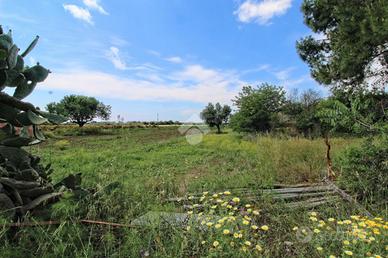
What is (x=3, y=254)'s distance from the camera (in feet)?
4.66

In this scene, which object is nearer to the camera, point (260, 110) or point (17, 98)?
point (17, 98)

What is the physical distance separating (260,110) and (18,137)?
43.7 ft

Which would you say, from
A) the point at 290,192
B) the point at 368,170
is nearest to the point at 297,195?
Answer: the point at 290,192

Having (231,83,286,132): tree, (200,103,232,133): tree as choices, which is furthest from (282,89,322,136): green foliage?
(200,103,232,133): tree

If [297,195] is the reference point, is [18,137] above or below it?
above

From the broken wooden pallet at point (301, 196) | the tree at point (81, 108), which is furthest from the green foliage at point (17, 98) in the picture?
the tree at point (81, 108)

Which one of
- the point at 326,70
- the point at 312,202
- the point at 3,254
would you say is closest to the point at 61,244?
the point at 3,254

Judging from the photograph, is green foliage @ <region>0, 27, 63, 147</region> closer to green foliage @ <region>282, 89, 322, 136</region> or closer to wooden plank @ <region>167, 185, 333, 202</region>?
wooden plank @ <region>167, 185, 333, 202</region>

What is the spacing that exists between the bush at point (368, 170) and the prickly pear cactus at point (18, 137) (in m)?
Answer: 3.01

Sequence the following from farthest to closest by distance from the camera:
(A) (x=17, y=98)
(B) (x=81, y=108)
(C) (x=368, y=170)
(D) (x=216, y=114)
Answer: (B) (x=81, y=108)
(D) (x=216, y=114)
(C) (x=368, y=170)
(A) (x=17, y=98)

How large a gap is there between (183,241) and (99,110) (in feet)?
146

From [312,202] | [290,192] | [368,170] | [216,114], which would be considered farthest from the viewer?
[216,114]

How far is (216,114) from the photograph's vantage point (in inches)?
950

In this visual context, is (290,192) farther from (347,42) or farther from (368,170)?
(347,42)
